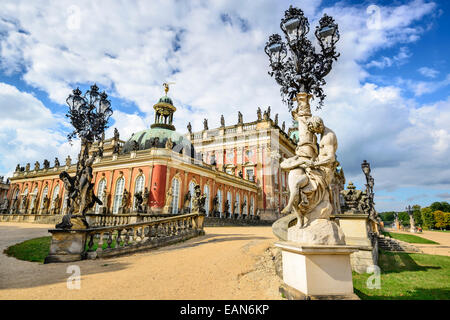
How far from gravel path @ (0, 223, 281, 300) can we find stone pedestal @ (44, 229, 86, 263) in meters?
0.38

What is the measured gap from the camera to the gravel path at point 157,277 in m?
3.92

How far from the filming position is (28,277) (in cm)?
500

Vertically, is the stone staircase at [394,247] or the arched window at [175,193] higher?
the arched window at [175,193]

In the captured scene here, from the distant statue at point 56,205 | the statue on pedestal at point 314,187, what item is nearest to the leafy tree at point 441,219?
the statue on pedestal at point 314,187

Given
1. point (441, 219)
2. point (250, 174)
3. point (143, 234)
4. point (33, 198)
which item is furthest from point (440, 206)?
point (33, 198)

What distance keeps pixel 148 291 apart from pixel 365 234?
6.11m

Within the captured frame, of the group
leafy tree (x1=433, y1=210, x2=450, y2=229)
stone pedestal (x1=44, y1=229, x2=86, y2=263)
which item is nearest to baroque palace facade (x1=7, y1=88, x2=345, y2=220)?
stone pedestal (x1=44, y1=229, x2=86, y2=263)

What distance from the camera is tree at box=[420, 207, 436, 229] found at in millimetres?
66312

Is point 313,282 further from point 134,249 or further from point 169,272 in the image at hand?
point 134,249

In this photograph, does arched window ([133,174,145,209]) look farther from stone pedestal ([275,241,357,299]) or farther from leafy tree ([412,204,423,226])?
leafy tree ([412,204,423,226])

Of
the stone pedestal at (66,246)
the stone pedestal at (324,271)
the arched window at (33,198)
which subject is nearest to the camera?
the stone pedestal at (324,271)

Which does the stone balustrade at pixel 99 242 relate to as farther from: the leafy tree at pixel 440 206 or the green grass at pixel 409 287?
the leafy tree at pixel 440 206

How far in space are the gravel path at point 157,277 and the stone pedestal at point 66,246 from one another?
38 cm
